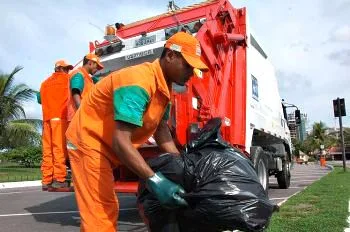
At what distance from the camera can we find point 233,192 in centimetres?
258

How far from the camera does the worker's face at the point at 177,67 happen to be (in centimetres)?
277

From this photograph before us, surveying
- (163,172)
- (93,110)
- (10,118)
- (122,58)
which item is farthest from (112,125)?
(10,118)

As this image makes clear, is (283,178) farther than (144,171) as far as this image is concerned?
Yes

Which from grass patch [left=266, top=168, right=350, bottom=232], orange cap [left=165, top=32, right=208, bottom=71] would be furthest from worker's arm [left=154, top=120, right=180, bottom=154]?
grass patch [left=266, top=168, right=350, bottom=232]

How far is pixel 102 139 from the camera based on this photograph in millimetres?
2822

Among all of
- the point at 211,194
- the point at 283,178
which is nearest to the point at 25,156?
the point at 283,178

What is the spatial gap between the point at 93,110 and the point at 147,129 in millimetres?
345

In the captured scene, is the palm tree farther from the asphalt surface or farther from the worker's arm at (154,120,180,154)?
the worker's arm at (154,120,180,154)

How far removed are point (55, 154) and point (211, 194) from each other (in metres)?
4.22

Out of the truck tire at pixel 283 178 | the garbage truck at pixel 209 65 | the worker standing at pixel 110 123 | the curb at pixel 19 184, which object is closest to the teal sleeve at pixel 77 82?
the garbage truck at pixel 209 65

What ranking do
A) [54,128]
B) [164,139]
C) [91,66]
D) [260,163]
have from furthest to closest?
[260,163] < [54,128] < [91,66] < [164,139]

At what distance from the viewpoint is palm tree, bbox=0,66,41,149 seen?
66.8 feet

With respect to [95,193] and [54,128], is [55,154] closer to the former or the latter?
[54,128]

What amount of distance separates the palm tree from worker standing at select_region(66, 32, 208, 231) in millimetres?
18481
